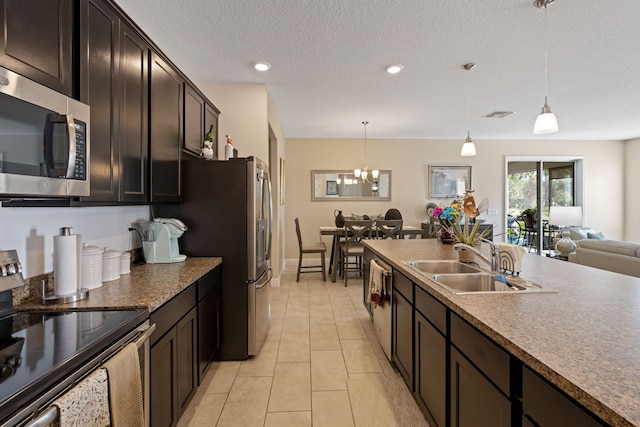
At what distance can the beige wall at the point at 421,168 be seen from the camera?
21.0 feet

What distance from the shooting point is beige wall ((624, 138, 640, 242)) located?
6.38 m

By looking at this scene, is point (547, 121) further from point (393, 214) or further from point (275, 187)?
point (393, 214)

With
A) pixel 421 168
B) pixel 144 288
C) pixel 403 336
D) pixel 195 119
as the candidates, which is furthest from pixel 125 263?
pixel 421 168

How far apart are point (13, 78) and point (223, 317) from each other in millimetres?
1951

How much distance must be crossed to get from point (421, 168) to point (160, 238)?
221 inches

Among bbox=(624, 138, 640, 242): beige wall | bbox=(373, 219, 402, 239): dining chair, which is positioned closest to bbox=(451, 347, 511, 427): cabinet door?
bbox=(373, 219, 402, 239): dining chair

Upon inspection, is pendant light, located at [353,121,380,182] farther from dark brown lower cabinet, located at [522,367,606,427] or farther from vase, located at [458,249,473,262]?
dark brown lower cabinet, located at [522,367,606,427]

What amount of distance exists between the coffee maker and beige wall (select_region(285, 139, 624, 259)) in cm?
412

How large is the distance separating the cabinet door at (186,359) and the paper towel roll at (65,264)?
532 millimetres

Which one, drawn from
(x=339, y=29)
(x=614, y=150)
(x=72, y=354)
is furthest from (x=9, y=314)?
(x=614, y=150)

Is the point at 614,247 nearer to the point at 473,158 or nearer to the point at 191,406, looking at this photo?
the point at 473,158

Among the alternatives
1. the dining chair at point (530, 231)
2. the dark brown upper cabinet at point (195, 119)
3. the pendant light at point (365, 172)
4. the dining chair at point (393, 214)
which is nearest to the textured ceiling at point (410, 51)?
the dark brown upper cabinet at point (195, 119)

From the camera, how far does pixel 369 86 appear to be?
3.67 m

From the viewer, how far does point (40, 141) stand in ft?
3.51
